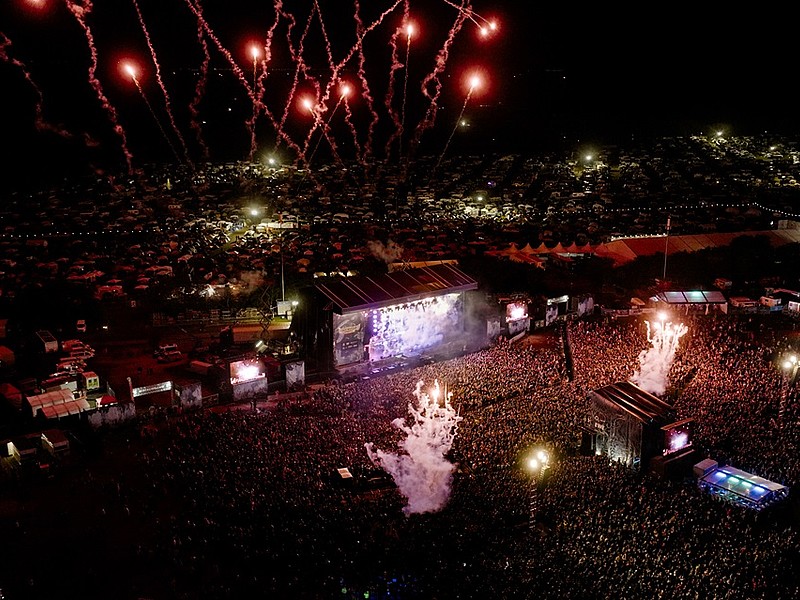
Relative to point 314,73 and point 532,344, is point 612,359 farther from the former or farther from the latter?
point 314,73

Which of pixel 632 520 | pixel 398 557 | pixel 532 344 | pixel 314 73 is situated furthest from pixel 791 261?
pixel 314 73

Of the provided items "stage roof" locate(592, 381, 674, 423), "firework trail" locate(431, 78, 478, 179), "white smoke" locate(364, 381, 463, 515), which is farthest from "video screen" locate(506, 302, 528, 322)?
"firework trail" locate(431, 78, 478, 179)

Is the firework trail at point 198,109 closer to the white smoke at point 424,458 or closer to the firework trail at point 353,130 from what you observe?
the firework trail at point 353,130

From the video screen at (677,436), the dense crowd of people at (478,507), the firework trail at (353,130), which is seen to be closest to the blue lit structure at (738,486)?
the dense crowd of people at (478,507)

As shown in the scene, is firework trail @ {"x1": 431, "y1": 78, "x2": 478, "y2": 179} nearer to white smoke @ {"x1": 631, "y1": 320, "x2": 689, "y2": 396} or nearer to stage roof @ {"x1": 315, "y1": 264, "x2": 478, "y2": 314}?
stage roof @ {"x1": 315, "y1": 264, "x2": 478, "y2": 314}

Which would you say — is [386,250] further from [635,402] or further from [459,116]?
[459,116]

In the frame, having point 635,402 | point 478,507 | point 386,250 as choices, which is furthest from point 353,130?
point 478,507
